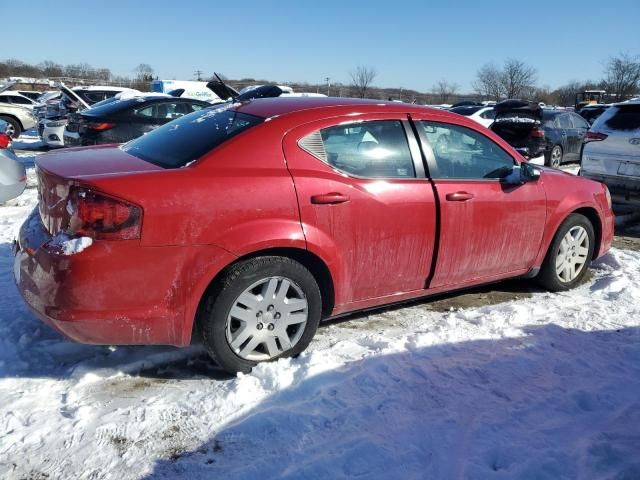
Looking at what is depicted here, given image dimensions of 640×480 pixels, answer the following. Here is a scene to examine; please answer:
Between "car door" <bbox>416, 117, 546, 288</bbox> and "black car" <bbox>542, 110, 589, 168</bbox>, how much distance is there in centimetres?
944

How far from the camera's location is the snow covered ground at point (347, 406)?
7.88 ft

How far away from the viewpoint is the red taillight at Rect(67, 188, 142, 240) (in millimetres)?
2637

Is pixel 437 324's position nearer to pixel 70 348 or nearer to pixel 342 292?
pixel 342 292

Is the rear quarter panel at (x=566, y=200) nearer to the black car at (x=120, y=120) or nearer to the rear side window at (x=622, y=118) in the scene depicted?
the rear side window at (x=622, y=118)

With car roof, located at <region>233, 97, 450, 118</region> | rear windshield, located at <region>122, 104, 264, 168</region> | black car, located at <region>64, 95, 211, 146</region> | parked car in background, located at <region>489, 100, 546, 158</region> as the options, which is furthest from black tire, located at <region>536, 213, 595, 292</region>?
parked car in background, located at <region>489, 100, 546, 158</region>

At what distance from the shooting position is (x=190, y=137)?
3.34m

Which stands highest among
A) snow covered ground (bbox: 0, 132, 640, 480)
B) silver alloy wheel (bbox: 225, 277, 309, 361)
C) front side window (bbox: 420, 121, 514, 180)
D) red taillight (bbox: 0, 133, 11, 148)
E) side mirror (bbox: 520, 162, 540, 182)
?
front side window (bbox: 420, 121, 514, 180)

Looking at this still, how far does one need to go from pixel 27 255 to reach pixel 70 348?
0.72 metres

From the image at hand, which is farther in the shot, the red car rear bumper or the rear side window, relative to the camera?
the rear side window

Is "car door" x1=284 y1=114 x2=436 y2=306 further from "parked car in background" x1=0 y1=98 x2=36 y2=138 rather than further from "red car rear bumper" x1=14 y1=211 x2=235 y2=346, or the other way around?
"parked car in background" x1=0 y1=98 x2=36 y2=138

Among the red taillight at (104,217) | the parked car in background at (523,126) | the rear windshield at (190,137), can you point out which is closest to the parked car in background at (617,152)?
the parked car in background at (523,126)

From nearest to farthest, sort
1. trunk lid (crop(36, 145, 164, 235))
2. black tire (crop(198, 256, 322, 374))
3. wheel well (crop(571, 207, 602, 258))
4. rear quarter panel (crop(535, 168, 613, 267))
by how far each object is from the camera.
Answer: trunk lid (crop(36, 145, 164, 235))
black tire (crop(198, 256, 322, 374))
rear quarter panel (crop(535, 168, 613, 267))
wheel well (crop(571, 207, 602, 258))

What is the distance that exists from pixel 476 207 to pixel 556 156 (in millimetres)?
10383

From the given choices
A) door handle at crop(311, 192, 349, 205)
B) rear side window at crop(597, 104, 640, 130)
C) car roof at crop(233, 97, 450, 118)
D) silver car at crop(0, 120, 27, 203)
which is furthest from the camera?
rear side window at crop(597, 104, 640, 130)
